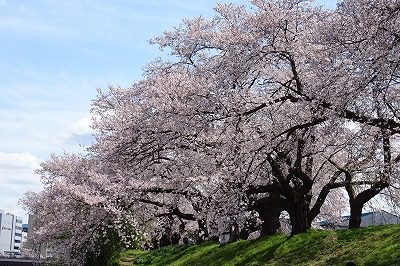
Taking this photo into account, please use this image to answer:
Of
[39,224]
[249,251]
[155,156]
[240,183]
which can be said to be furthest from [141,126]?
[39,224]

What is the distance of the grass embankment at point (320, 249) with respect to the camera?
14531mm

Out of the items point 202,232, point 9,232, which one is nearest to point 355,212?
point 202,232

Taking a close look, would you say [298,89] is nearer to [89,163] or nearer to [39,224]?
[89,163]

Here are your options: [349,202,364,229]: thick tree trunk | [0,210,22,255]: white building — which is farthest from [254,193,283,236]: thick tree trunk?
[0,210,22,255]: white building

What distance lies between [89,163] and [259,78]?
904 centimetres

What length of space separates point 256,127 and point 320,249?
429 centimetres

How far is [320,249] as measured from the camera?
16.7 m

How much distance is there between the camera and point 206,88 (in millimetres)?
18500

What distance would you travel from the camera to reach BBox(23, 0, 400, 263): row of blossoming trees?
13.8 metres

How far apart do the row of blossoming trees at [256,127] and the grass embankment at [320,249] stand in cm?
121

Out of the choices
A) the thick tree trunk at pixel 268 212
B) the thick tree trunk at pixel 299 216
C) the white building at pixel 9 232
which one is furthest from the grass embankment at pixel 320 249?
the white building at pixel 9 232

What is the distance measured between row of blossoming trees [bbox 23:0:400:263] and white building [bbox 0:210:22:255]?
16971cm

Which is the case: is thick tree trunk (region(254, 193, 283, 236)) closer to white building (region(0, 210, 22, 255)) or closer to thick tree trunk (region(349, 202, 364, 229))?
thick tree trunk (region(349, 202, 364, 229))

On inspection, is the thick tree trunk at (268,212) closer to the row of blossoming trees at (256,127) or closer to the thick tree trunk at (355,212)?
the row of blossoming trees at (256,127)
